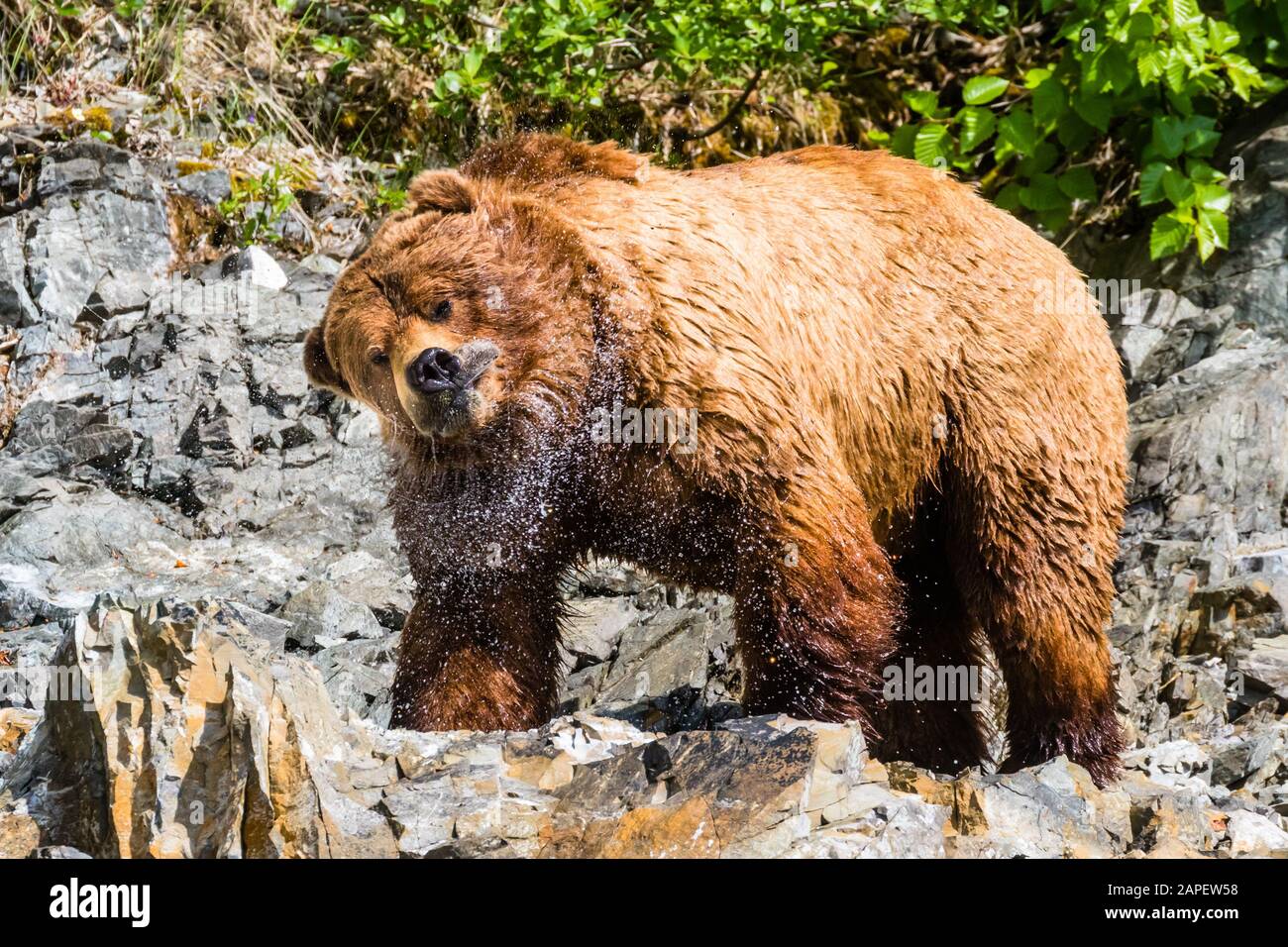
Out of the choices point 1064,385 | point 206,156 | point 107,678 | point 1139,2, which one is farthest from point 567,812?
point 206,156

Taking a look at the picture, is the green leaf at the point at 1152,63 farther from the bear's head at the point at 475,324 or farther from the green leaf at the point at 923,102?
the bear's head at the point at 475,324

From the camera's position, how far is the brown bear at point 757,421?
482cm

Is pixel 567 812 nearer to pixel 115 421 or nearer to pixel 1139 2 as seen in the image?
pixel 115 421

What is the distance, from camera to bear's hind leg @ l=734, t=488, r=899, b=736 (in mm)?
4789

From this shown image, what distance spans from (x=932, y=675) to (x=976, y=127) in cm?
353

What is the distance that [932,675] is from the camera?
6055 mm

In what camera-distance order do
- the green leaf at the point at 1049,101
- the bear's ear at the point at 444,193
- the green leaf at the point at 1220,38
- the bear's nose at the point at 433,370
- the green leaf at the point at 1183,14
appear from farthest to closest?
the green leaf at the point at 1049,101 → the green leaf at the point at 1220,38 → the green leaf at the point at 1183,14 → the bear's ear at the point at 444,193 → the bear's nose at the point at 433,370

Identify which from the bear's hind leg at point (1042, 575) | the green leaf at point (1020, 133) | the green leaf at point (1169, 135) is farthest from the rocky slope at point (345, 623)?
the green leaf at point (1020, 133)

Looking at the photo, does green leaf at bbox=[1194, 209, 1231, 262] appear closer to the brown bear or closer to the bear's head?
the brown bear

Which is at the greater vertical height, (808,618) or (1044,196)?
(1044,196)

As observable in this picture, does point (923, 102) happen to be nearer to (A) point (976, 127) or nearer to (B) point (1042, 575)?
(A) point (976, 127)

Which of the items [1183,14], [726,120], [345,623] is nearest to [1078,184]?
[1183,14]

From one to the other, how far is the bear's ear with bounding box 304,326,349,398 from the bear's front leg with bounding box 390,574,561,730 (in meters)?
0.83

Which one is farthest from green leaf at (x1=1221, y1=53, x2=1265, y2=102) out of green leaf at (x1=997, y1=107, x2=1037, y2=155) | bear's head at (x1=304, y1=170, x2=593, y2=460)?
bear's head at (x1=304, y1=170, x2=593, y2=460)
